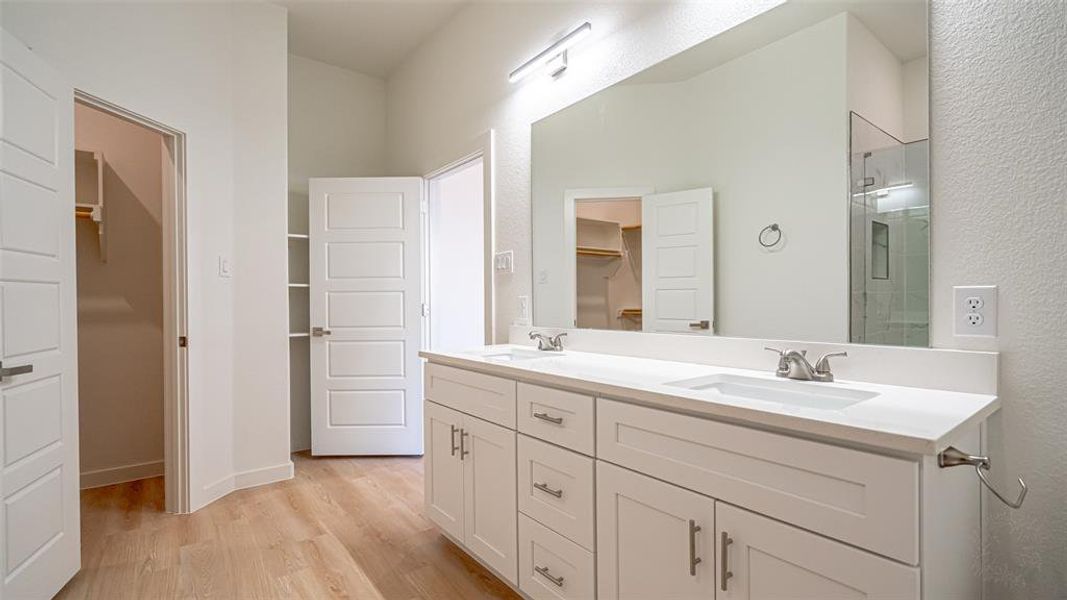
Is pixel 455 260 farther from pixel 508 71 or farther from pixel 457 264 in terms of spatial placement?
pixel 508 71

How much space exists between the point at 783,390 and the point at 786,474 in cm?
42

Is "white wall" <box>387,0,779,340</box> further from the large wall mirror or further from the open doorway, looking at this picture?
the open doorway

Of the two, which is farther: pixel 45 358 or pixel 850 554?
pixel 45 358

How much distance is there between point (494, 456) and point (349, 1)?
9.10ft

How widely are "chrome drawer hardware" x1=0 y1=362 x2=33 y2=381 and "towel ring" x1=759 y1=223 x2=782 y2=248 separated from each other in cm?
236

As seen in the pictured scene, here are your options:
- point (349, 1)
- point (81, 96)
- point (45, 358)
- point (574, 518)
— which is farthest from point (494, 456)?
point (349, 1)

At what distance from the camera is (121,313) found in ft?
10.2

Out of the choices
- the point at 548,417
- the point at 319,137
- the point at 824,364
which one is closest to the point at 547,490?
the point at 548,417

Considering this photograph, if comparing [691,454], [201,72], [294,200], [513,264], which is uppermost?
[201,72]

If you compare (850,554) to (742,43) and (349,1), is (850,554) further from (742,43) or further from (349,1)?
(349,1)

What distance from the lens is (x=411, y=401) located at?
3.58 meters

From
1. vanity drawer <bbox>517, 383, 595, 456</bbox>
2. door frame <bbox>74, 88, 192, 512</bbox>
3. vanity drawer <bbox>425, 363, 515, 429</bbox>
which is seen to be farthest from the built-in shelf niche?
vanity drawer <bbox>517, 383, 595, 456</bbox>

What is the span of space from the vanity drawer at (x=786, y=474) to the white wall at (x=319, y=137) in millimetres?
3074

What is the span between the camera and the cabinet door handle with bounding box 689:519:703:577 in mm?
1182
